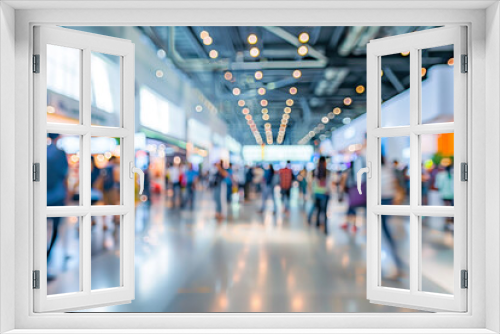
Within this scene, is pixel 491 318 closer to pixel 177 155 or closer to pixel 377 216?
pixel 377 216

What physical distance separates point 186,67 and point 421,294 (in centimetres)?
1215

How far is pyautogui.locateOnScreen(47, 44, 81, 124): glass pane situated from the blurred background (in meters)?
0.04

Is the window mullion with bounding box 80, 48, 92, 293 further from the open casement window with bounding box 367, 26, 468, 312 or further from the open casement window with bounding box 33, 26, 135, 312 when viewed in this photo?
the open casement window with bounding box 367, 26, 468, 312

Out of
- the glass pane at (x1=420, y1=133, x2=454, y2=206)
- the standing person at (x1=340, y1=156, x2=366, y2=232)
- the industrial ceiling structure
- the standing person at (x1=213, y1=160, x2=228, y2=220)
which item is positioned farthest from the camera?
the standing person at (x1=213, y1=160, x2=228, y2=220)

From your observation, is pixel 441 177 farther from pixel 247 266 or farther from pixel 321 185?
pixel 247 266

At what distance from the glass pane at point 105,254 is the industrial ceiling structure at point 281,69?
3035mm

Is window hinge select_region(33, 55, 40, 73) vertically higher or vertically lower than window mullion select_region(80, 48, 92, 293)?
higher

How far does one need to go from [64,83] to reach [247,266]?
3.64m

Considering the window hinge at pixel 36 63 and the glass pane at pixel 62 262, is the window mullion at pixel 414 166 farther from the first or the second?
the glass pane at pixel 62 262

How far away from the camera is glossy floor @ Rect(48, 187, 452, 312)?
3.59 meters

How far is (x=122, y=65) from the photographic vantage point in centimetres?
293

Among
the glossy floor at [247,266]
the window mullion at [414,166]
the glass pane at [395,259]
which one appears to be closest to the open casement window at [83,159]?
the glossy floor at [247,266]

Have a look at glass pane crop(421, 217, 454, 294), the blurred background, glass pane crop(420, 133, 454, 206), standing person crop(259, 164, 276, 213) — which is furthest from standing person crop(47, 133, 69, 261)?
standing person crop(259, 164, 276, 213)

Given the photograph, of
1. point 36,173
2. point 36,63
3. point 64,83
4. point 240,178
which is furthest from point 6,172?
point 240,178
